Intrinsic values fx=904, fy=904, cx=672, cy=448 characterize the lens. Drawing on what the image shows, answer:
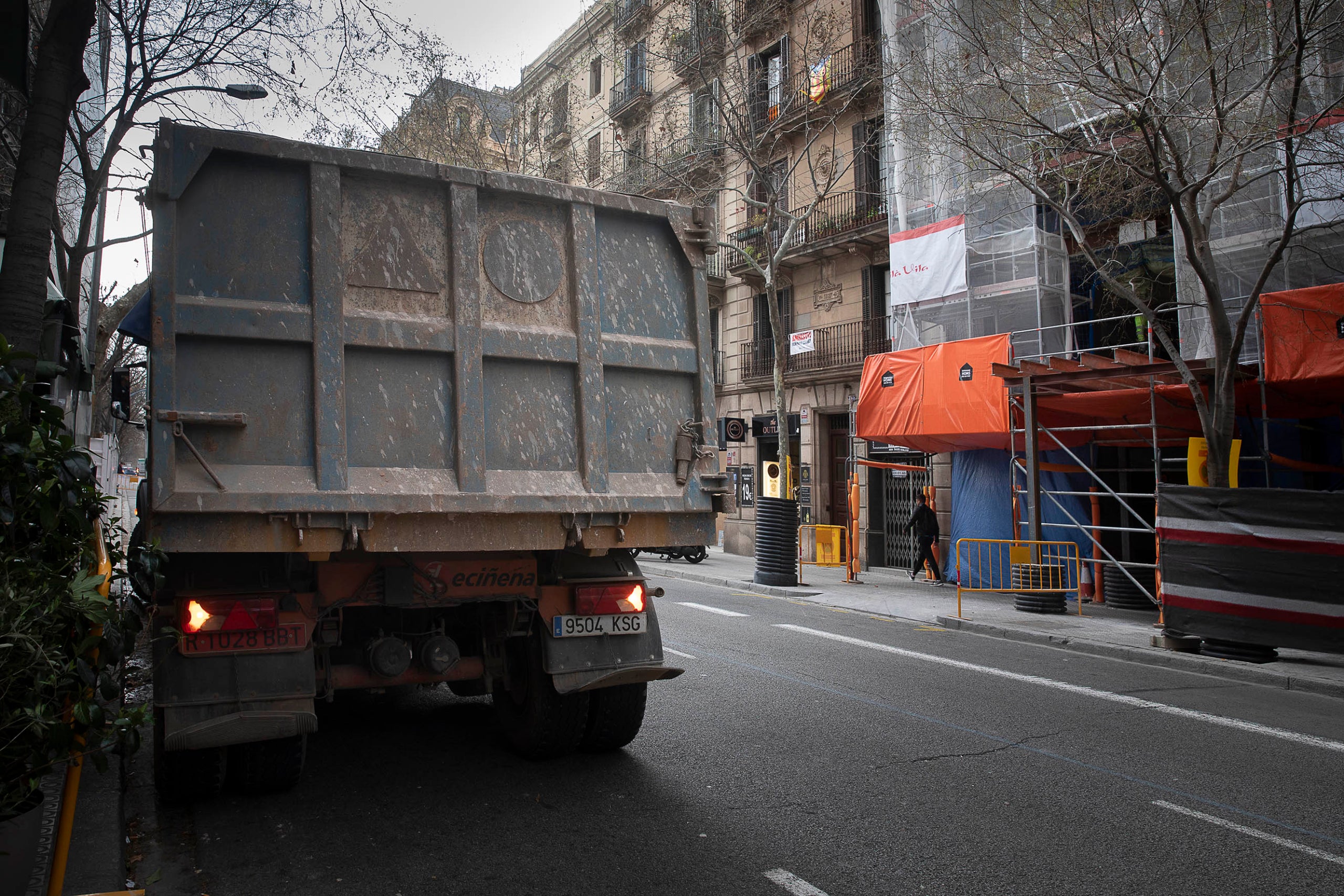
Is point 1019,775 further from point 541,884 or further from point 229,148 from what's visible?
point 229,148

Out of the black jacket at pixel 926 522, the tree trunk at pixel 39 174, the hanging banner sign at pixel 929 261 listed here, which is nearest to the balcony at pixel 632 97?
the hanging banner sign at pixel 929 261

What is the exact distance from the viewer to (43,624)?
2.76 metres

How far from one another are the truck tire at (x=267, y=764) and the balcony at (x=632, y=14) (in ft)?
71.9

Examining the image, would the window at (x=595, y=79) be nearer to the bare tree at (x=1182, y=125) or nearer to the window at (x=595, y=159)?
the window at (x=595, y=159)

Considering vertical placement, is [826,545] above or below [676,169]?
below

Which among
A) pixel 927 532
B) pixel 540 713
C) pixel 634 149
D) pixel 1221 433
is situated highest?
pixel 634 149

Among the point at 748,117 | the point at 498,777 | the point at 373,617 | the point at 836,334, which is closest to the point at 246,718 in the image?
the point at 373,617

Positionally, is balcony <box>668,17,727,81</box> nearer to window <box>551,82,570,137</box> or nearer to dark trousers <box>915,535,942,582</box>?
window <box>551,82,570,137</box>

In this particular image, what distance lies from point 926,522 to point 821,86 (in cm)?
1095

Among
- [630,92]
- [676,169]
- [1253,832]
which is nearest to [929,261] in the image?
[676,169]

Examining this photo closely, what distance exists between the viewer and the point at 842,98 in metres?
22.0

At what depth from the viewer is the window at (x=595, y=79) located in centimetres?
3189

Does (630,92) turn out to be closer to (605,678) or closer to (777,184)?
(777,184)

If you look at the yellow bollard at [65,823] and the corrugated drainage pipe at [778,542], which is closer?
the yellow bollard at [65,823]
